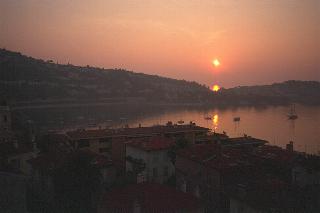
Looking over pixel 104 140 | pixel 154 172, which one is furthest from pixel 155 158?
pixel 104 140

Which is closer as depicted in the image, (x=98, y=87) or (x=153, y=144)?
(x=153, y=144)

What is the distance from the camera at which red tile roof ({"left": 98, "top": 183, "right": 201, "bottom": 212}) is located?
4.62 meters

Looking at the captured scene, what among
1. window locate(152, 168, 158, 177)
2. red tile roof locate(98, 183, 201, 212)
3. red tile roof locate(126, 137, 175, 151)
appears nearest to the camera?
red tile roof locate(98, 183, 201, 212)

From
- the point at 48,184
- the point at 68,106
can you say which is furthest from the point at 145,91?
the point at 48,184

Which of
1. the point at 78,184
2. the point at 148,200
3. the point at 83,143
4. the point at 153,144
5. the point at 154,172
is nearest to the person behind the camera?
the point at 148,200

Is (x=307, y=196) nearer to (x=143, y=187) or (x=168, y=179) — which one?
(x=143, y=187)

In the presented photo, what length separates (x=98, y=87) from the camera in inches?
2849

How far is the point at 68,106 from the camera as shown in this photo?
2109 inches

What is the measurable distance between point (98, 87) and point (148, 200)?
226 feet

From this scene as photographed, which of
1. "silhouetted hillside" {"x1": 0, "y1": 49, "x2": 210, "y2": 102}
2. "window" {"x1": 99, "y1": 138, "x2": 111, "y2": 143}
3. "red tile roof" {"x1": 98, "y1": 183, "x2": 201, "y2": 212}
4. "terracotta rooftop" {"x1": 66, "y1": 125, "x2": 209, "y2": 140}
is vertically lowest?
"window" {"x1": 99, "y1": 138, "x2": 111, "y2": 143}

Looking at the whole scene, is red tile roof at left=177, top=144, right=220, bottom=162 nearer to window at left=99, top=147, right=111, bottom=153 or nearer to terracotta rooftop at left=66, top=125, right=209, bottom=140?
terracotta rooftop at left=66, top=125, right=209, bottom=140

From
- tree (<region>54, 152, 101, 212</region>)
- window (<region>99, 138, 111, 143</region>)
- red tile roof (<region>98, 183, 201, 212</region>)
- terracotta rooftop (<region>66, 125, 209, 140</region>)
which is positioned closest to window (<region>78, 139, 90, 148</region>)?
terracotta rooftop (<region>66, 125, 209, 140</region>)

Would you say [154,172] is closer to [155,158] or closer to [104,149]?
[155,158]

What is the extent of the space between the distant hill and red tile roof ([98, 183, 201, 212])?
109ft
